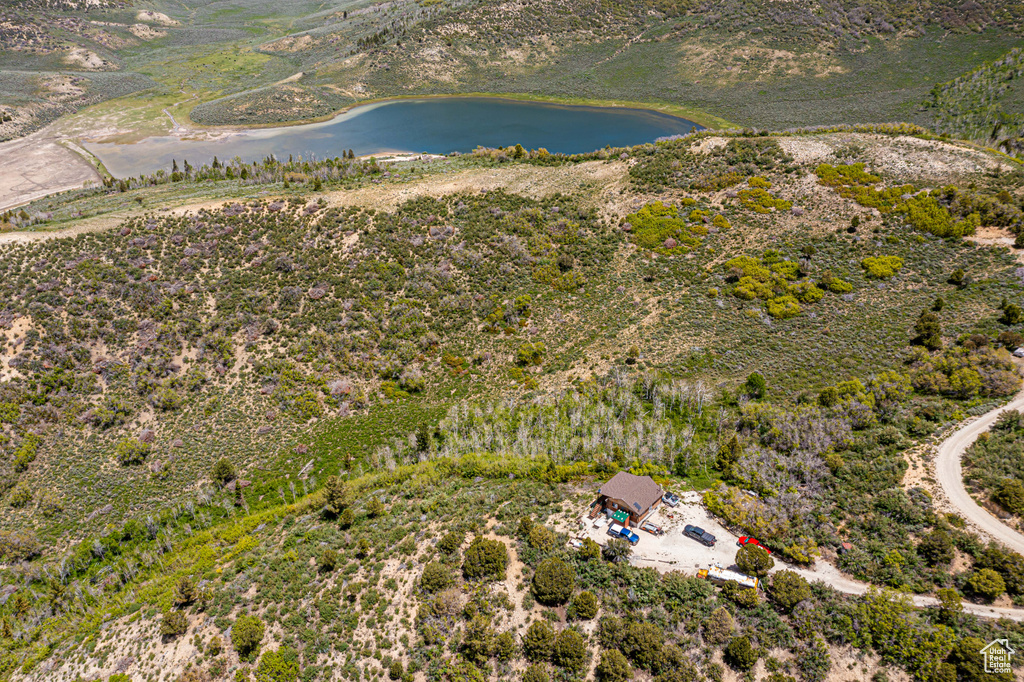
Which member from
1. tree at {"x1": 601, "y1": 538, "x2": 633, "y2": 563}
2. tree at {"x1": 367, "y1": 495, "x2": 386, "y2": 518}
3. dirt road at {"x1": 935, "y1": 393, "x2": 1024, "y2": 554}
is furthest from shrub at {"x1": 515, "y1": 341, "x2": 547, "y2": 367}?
dirt road at {"x1": 935, "y1": 393, "x2": 1024, "y2": 554}

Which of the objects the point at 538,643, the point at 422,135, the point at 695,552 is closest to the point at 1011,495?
the point at 695,552

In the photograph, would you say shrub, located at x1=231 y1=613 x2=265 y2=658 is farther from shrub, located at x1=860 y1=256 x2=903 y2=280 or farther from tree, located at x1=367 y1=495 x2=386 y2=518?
shrub, located at x1=860 y1=256 x2=903 y2=280

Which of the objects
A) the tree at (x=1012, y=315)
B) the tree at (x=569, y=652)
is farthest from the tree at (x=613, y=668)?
the tree at (x=1012, y=315)

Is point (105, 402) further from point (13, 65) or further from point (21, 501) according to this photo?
point (13, 65)

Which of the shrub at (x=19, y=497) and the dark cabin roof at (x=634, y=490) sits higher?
the dark cabin roof at (x=634, y=490)

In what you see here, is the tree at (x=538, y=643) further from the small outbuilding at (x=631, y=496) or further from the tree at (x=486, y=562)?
the small outbuilding at (x=631, y=496)
